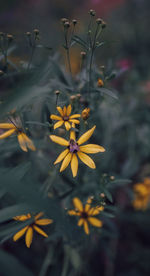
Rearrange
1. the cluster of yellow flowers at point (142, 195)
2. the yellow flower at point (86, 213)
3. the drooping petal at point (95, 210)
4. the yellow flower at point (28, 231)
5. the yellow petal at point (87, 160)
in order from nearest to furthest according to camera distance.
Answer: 1. the yellow petal at point (87, 160)
2. the yellow flower at point (28, 231)
3. the drooping petal at point (95, 210)
4. the yellow flower at point (86, 213)
5. the cluster of yellow flowers at point (142, 195)

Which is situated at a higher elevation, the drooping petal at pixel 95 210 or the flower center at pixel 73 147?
the flower center at pixel 73 147

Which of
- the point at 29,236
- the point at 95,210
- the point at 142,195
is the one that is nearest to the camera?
the point at 29,236

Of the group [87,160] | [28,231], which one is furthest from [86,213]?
[87,160]

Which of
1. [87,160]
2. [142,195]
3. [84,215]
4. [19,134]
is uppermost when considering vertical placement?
[19,134]

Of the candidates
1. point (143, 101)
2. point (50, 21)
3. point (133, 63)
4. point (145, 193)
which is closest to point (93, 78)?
point (145, 193)

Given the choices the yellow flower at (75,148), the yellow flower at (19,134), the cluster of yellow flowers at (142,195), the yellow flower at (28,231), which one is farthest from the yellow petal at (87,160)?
the cluster of yellow flowers at (142,195)

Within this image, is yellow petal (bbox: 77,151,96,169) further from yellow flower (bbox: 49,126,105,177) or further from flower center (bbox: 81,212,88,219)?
flower center (bbox: 81,212,88,219)

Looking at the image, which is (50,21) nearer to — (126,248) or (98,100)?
(98,100)

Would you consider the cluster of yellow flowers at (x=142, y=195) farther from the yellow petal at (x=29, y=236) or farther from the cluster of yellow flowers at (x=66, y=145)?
the yellow petal at (x=29, y=236)

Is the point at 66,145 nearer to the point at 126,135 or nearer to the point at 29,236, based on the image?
the point at 29,236

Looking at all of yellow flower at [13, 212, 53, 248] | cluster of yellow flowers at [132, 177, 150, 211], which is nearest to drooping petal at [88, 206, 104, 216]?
yellow flower at [13, 212, 53, 248]

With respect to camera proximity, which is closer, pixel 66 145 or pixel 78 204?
pixel 66 145

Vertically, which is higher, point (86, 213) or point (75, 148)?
point (75, 148)
